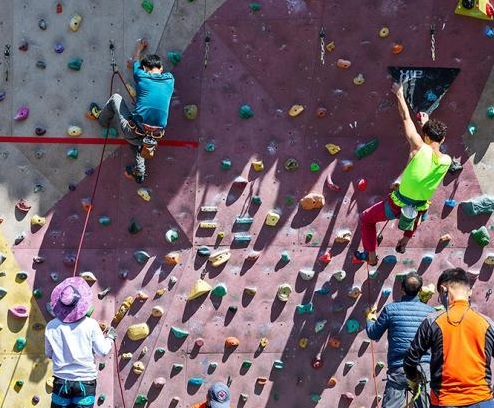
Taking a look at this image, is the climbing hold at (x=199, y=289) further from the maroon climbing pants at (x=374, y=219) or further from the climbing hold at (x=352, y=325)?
the maroon climbing pants at (x=374, y=219)

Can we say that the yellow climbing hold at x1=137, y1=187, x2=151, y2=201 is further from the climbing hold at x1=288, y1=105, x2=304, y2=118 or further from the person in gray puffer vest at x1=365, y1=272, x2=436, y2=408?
the person in gray puffer vest at x1=365, y1=272, x2=436, y2=408

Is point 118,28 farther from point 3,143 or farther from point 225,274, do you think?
point 225,274

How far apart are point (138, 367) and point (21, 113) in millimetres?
2427

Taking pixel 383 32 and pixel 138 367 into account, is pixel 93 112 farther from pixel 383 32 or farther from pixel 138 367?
pixel 383 32

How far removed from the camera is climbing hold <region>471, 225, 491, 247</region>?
22.7ft

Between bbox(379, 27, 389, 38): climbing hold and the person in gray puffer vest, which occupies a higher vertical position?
bbox(379, 27, 389, 38): climbing hold

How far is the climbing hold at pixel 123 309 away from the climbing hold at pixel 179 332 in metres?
0.43

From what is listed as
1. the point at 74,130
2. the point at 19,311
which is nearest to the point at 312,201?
the point at 74,130

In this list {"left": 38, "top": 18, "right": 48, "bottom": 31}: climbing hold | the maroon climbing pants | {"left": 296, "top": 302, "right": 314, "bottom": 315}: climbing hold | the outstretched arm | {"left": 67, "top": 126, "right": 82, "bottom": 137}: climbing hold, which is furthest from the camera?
{"left": 296, "top": 302, "right": 314, "bottom": 315}: climbing hold

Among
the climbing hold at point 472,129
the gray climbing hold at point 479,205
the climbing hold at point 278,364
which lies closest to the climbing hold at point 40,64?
the climbing hold at point 278,364

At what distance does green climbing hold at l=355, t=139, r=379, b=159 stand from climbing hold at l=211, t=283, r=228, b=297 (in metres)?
1.67

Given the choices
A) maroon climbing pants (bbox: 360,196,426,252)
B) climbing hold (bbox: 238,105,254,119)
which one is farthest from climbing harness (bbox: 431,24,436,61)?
climbing hold (bbox: 238,105,254,119)

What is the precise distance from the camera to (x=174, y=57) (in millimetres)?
6496

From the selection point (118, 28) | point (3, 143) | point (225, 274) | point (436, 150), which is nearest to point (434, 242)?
point (436, 150)
